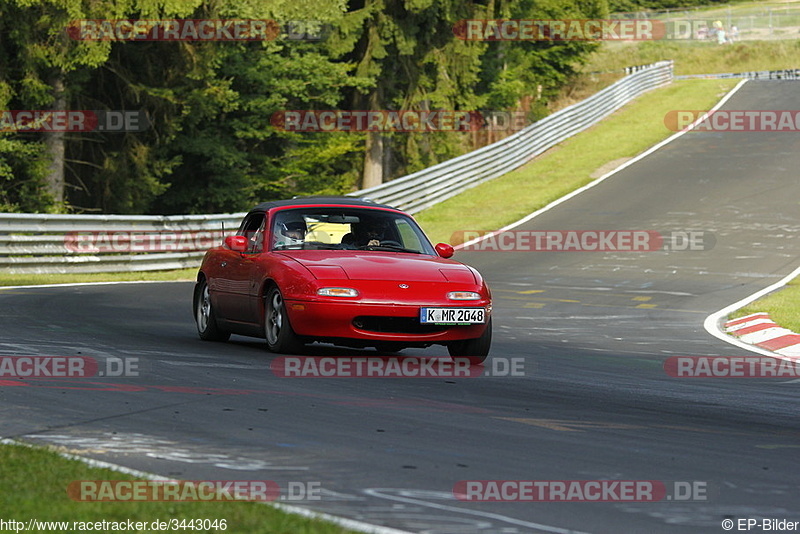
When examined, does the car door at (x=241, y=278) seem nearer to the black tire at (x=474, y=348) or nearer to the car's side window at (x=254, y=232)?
the car's side window at (x=254, y=232)

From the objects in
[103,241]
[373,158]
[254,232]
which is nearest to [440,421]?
[254,232]

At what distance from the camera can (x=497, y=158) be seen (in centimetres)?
3800

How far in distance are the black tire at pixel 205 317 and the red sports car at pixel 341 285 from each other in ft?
0.05

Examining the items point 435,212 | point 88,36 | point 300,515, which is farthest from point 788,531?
point 435,212

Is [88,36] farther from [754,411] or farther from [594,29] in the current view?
[594,29]

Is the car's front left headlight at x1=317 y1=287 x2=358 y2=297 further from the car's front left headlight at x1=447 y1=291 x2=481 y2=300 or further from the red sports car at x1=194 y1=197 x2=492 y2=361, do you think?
the car's front left headlight at x1=447 y1=291 x2=481 y2=300

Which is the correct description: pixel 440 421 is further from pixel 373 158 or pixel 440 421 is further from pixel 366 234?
pixel 373 158

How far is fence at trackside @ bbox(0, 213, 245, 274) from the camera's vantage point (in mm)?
22266

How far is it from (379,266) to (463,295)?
75 centimetres

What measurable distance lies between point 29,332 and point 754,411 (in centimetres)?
695

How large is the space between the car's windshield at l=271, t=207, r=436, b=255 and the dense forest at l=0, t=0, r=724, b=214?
1604cm

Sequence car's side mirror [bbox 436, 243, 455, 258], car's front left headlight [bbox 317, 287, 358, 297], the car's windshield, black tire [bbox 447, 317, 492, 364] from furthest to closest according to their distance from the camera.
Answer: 1. car's side mirror [bbox 436, 243, 455, 258]
2. the car's windshield
3. black tire [bbox 447, 317, 492, 364]
4. car's front left headlight [bbox 317, 287, 358, 297]

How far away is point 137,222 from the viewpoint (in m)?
24.3

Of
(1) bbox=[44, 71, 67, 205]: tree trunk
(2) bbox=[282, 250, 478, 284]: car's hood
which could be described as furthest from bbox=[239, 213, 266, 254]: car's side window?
(1) bbox=[44, 71, 67, 205]: tree trunk
